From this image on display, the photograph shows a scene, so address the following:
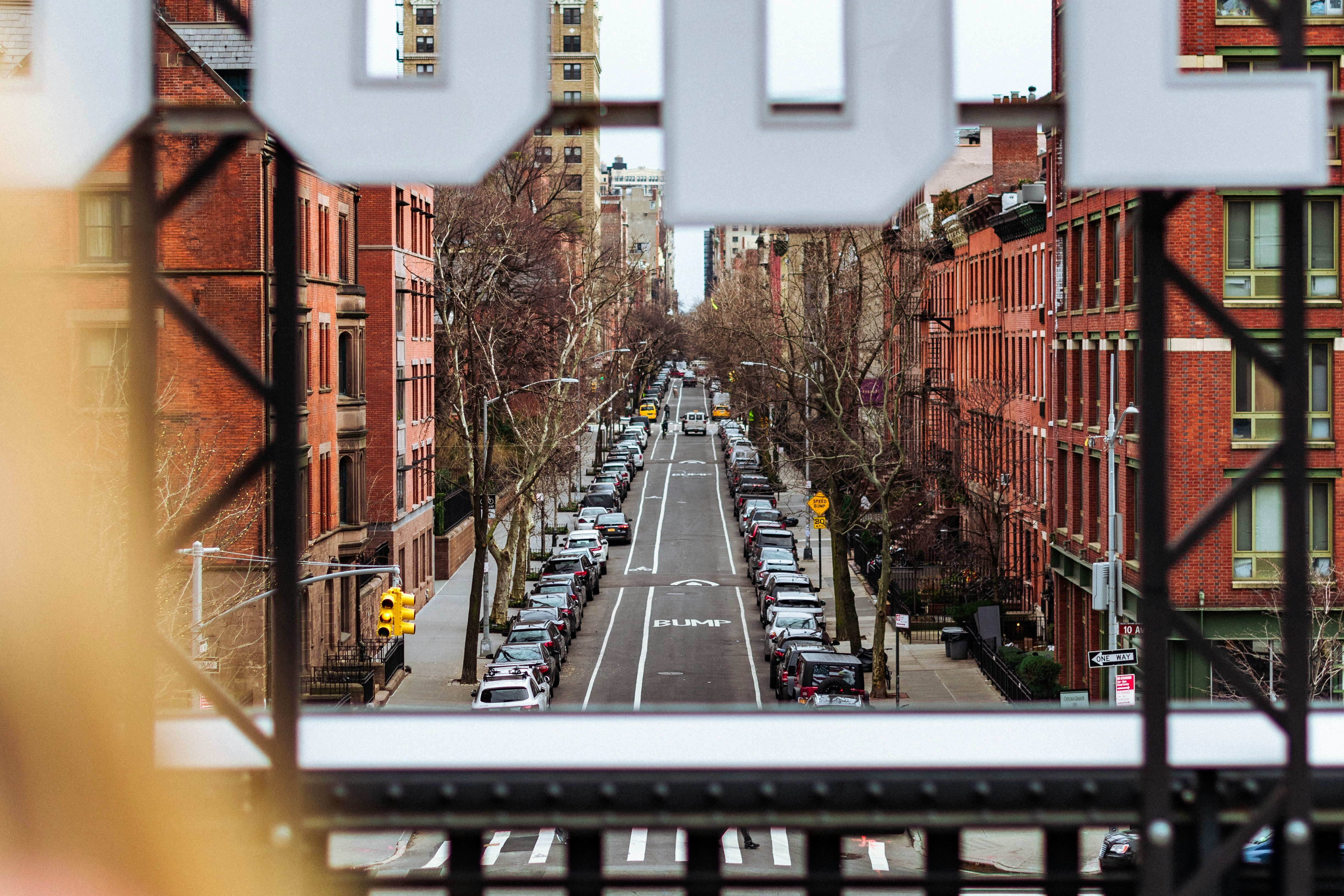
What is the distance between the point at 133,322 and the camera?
5520 millimetres

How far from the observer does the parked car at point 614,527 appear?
72.5m

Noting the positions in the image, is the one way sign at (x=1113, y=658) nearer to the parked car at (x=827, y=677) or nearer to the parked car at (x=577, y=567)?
the parked car at (x=827, y=677)

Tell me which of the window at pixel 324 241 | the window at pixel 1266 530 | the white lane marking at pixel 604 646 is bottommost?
the white lane marking at pixel 604 646

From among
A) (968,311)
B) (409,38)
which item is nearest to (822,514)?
(968,311)

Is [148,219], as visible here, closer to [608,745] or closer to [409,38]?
[608,745]

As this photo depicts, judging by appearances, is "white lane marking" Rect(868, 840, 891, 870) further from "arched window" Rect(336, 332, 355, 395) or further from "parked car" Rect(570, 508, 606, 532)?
"parked car" Rect(570, 508, 606, 532)

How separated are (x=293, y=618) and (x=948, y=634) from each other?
4173cm

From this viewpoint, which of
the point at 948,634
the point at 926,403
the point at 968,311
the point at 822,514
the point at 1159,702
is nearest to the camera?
the point at 1159,702

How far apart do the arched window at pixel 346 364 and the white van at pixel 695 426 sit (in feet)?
336

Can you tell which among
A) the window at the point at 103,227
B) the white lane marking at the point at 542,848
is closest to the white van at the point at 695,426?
the window at the point at 103,227

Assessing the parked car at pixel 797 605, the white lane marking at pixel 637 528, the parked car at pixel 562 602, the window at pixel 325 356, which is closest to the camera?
the window at pixel 325 356

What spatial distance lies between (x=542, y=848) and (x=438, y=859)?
1.91 meters

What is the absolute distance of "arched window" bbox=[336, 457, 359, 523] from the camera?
144 feet

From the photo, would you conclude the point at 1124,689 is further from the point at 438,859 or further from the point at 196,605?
the point at 196,605
